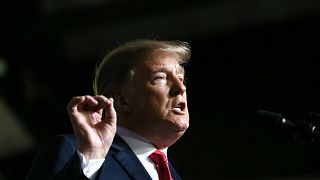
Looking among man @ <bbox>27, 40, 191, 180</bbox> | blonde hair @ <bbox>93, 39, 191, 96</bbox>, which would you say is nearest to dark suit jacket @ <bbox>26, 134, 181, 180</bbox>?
man @ <bbox>27, 40, 191, 180</bbox>

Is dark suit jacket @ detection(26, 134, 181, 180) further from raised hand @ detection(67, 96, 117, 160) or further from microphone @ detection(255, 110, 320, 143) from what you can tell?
microphone @ detection(255, 110, 320, 143)

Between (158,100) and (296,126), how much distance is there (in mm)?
600

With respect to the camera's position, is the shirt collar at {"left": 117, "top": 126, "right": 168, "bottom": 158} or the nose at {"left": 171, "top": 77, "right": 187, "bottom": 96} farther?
the nose at {"left": 171, "top": 77, "right": 187, "bottom": 96}

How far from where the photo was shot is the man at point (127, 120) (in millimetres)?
2566

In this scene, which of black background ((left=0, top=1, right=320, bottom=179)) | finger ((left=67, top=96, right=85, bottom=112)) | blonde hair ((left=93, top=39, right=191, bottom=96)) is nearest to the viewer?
finger ((left=67, top=96, right=85, bottom=112))

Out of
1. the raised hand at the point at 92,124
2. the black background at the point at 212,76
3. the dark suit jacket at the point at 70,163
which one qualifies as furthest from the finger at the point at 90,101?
the black background at the point at 212,76

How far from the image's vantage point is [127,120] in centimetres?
302

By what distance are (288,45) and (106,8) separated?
1.54 meters

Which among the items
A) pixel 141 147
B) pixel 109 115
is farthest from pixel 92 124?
pixel 141 147

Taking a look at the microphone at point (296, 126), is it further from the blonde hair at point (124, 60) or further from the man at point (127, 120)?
the blonde hair at point (124, 60)

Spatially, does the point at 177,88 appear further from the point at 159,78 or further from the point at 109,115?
the point at 109,115

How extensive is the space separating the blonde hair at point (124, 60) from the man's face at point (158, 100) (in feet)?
0.09

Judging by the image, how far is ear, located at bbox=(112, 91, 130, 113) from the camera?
306cm

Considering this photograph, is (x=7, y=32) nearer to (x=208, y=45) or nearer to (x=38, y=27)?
(x=38, y=27)
